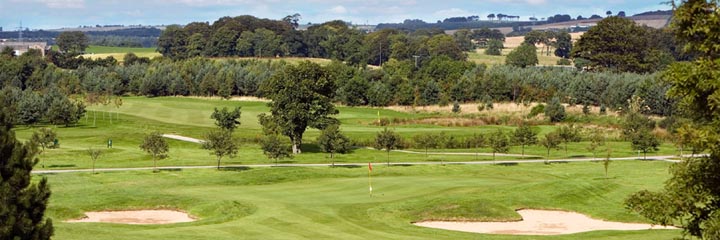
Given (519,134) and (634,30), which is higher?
(634,30)

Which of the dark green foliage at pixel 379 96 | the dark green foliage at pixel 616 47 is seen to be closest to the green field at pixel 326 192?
the dark green foliage at pixel 379 96

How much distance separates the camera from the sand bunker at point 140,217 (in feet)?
155

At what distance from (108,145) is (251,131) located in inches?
884

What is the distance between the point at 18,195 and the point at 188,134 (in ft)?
260

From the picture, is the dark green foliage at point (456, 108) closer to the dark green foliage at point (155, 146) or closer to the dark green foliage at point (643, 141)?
the dark green foliage at point (643, 141)

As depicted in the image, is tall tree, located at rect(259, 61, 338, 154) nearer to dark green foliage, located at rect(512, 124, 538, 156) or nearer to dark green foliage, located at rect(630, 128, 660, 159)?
dark green foliage, located at rect(512, 124, 538, 156)

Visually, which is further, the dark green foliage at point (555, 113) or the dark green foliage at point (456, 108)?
the dark green foliage at point (456, 108)

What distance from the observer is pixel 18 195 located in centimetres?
2700

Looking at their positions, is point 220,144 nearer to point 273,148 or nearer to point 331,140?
point 273,148

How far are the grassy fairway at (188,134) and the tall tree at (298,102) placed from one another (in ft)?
9.60

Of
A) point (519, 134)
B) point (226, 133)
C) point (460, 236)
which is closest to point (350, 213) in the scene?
point (460, 236)

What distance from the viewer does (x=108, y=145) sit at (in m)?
91.7

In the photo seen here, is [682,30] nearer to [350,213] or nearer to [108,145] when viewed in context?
[350,213]

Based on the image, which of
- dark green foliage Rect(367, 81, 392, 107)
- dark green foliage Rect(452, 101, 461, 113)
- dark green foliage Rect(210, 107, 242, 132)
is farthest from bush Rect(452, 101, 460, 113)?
dark green foliage Rect(210, 107, 242, 132)
